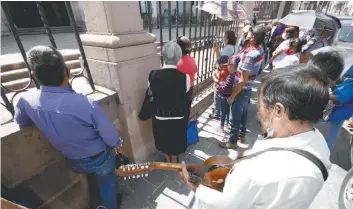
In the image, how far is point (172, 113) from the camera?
2.43 metres

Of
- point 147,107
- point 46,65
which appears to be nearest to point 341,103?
point 147,107

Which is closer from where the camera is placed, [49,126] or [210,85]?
[49,126]

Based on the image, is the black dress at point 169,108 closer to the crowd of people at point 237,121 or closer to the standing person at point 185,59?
the crowd of people at point 237,121

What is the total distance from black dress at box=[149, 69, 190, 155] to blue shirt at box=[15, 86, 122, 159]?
0.81 meters

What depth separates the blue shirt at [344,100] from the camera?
235 cm

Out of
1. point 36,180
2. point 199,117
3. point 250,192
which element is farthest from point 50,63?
point 199,117

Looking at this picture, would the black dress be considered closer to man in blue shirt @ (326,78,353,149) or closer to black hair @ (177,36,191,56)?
black hair @ (177,36,191,56)

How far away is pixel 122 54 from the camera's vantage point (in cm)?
205

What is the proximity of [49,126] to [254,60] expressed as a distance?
2712 mm

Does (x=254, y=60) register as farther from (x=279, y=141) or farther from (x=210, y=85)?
(x=210, y=85)

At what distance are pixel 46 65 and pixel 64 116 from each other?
417 millimetres

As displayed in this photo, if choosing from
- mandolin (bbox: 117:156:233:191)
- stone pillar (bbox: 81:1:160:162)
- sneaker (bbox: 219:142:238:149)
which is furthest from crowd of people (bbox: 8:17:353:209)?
sneaker (bbox: 219:142:238:149)

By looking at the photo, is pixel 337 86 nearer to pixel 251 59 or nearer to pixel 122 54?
pixel 251 59

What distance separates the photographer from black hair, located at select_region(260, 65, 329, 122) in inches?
33.4
